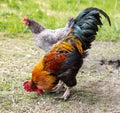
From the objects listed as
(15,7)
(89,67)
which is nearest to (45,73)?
(89,67)

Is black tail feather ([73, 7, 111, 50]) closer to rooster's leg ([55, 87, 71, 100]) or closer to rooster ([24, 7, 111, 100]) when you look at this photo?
rooster ([24, 7, 111, 100])

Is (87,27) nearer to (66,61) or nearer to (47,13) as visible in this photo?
(66,61)

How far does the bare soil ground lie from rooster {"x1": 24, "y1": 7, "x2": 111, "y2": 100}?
8.2 inches

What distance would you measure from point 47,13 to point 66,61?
5274mm

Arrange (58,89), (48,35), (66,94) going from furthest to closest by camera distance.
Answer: (48,35) → (58,89) → (66,94)

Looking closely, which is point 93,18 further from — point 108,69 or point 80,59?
point 108,69

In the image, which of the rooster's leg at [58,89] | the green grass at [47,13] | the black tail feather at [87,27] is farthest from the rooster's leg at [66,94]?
the green grass at [47,13]

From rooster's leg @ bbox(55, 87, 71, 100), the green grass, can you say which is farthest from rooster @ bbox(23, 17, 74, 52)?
the green grass

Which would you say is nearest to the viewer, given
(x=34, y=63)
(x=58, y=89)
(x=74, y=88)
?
(x=58, y=89)

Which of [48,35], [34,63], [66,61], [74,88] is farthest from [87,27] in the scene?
[34,63]

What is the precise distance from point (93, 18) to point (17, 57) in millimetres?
2180

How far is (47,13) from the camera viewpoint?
10.6 metres

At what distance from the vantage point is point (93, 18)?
227 inches

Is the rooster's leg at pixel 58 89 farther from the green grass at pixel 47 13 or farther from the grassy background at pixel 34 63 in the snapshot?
the green grass at pixel 47 13
